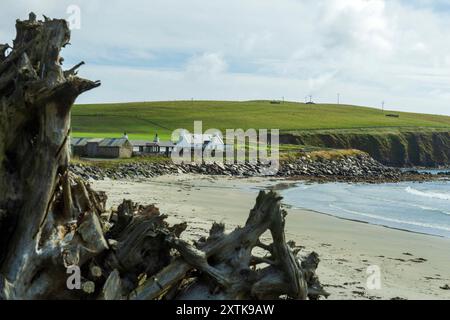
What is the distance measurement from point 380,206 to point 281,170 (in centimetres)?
3461

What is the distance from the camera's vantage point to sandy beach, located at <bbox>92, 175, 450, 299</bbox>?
52.0 ft

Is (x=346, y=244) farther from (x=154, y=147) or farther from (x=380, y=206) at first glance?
(x=154, y=147)

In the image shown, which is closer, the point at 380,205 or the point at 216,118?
the point at 380,205

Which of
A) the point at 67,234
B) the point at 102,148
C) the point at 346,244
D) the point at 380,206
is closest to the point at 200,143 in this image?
the point at 102,148

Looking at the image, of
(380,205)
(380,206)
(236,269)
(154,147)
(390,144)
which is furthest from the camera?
(390,144)

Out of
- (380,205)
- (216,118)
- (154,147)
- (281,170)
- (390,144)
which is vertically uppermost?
(216,118)

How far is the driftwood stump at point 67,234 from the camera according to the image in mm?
8570

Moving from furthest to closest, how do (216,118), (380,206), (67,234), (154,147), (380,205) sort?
1. (216,118)
2. (154,147)
3. (380,205)
4. (380,206)
5. (67,234)

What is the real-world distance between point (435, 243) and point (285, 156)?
2468 inches

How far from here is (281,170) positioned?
7800 cm

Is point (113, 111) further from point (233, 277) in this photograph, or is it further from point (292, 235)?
point (233, 277)

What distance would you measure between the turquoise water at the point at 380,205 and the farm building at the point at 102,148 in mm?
25123

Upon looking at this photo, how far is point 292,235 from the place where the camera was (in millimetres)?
25016
